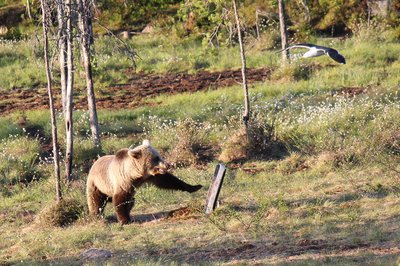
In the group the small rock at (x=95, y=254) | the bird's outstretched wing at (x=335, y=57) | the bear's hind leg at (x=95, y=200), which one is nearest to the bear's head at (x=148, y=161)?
the bear's hind leg at (x=95, y=200)

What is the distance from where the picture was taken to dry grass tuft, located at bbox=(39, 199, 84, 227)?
11836 millimetres

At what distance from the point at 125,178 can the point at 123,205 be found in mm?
367

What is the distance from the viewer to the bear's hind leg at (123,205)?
445 inches

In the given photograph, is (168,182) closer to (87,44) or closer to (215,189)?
(215,189)

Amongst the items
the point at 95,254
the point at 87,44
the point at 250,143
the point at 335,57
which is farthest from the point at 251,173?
the point at 95,254

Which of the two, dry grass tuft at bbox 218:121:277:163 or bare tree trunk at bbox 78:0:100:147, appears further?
dry grass tuft at bbox 218:121:277:163

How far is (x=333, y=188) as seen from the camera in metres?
12.5

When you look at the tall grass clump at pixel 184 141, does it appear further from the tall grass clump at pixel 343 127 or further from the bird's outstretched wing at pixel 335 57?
the bird's outstretched wing at pixel 335 57

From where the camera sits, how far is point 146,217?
11867 mm

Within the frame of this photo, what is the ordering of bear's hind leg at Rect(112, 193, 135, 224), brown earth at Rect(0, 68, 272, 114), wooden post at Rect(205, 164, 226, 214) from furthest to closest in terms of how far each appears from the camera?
Answer: brown earth at Rect(0, 68, 272, 114)
bear's hind leg at Rect(112, 193, 135, 224)
wooden post at Rect(205, 164, 226, 214)

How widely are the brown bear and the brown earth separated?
919 cm

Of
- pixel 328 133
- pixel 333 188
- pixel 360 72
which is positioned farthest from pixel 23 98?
pixel 333 188

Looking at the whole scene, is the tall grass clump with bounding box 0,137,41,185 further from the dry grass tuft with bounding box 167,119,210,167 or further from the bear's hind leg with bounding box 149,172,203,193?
the bear's hind leg with bounding box 149,172,203,193

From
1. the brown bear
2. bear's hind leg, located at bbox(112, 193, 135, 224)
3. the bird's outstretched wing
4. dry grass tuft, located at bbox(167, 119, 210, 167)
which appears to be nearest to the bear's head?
the brown bear
